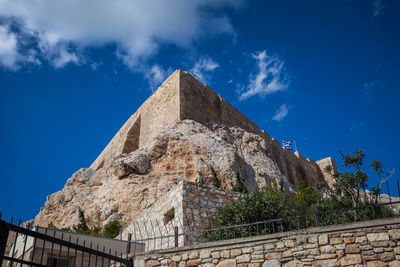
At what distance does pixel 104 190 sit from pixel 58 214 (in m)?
3.27

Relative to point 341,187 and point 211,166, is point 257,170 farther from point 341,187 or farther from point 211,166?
point 341,187

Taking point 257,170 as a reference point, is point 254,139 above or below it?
above

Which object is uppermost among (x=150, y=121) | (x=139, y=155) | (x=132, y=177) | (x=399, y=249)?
(x=150, y=121)

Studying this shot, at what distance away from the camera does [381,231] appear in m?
4.99

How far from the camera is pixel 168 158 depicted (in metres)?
16.4

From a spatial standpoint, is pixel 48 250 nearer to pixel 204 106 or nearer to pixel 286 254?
pixel 286 254

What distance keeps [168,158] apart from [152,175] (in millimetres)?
1264

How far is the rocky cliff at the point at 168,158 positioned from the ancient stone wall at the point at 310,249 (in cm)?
855

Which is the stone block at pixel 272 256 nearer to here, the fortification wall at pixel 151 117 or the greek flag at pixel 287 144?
the fortification wall at pixel 151 117

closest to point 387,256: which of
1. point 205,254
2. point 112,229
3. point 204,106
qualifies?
point 205,254

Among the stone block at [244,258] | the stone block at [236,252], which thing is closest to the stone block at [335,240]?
the stone block at [244,258]

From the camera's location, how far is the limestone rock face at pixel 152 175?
14742mm

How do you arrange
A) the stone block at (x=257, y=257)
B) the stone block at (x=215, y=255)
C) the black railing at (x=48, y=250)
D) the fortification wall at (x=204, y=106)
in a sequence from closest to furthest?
the black railing at (x=48, y=250) → the stone block at (x=257, y=257) → the stone block at (x=215, y=255) → the fortification wall at (x=204, y=106)

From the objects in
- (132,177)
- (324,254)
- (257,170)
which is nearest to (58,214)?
(132,177)
